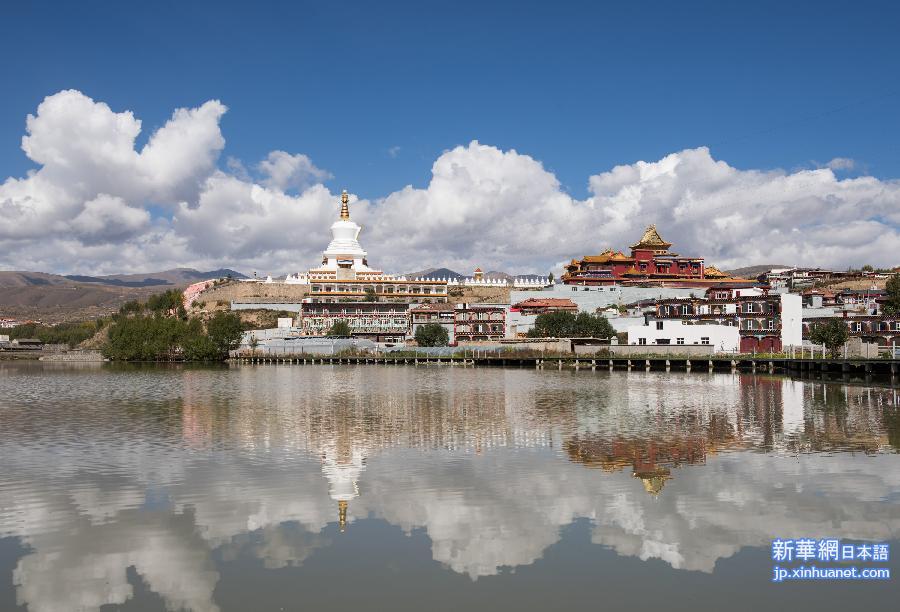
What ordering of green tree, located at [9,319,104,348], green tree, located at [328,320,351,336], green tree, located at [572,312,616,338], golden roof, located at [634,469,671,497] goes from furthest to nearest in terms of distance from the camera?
Answer: green tree, located at [9,319,104,348]
green tree, located at [328,320,351,336]
green tree, located at [572,312,616,338]
golden roof, located at [634,469,671,497]

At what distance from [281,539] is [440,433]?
47.1 feet

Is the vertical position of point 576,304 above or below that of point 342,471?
above

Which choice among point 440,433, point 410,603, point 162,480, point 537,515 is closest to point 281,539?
point 410,603

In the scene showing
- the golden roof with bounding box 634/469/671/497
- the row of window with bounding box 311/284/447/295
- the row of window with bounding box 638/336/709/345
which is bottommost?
the golden roof with bounding box 634/469/671/497

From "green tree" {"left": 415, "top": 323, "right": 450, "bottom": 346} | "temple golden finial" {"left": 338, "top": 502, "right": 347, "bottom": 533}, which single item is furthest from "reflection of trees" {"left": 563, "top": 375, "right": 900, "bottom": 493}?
"green tree" {"left": 415, "top": 323, "right": 450, "bottom": 346}

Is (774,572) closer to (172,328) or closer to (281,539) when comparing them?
(281,539)

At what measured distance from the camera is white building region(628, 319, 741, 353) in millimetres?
85375

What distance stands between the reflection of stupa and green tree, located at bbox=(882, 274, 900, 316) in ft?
231

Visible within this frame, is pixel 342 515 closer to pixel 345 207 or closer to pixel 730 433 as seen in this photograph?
pixel 730 433

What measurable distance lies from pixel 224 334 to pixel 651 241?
63.5 meters

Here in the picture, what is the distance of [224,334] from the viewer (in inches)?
4008

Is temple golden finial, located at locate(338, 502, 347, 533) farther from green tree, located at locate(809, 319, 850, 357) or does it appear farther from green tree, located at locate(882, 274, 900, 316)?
green tree, located at locate(882, 274, 900, 316)

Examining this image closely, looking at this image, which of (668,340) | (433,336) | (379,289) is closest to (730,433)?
(668,340)

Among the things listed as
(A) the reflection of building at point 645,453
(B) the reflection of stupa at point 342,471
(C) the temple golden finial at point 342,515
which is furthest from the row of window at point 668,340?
(C) the temple golden finial at point 342,515
